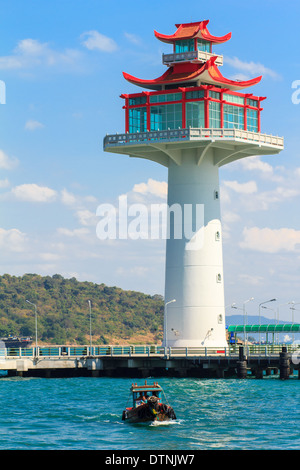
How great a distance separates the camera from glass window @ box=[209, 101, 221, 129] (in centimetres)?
9294

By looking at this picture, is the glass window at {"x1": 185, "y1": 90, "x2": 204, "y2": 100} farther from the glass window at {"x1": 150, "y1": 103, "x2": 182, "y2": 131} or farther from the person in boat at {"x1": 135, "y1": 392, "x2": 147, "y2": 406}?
the person in boat at {"x1": 135, "y1": 392, "x2": 147, "y2": 406}

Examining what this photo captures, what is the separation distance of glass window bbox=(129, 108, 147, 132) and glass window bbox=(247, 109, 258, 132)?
32.9 feet

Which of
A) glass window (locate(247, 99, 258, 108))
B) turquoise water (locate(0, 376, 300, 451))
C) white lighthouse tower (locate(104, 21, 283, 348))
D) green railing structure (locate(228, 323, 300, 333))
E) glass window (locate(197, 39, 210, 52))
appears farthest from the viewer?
green railing structure (locate(228, 323, 300, 333))

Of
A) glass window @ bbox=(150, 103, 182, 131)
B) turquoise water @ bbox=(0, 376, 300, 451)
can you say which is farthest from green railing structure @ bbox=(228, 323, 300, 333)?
glass window @ bbox=(150, 103, 182, 131)

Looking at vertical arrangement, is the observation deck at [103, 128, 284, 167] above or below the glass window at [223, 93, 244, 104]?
below

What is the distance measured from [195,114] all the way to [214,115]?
179 cm

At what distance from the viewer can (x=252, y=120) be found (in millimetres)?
97188

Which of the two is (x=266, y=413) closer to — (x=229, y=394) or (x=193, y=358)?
(x=229, y=394)

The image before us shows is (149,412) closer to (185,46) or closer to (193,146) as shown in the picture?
(193,146)

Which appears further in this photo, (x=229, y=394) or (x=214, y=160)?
(x=214, y=160)

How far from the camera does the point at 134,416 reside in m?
60.5

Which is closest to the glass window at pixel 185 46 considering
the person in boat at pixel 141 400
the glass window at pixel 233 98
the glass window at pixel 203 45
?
the glass window at pixel 203 45
